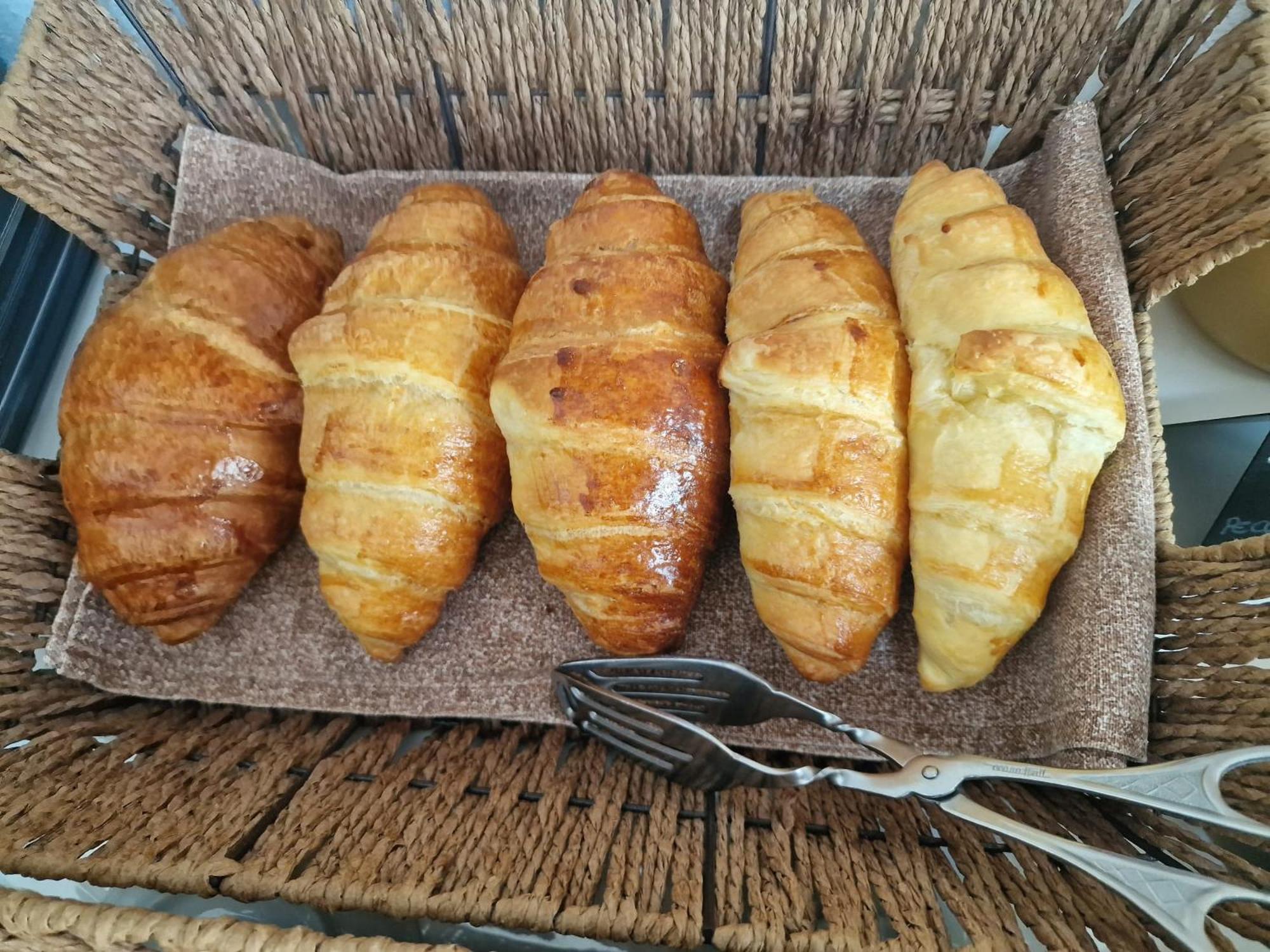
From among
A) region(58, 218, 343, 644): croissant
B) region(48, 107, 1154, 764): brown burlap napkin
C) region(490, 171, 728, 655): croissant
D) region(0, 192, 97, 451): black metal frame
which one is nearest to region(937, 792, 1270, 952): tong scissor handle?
region(48, 107, 1154, 764): brown burlap napkin

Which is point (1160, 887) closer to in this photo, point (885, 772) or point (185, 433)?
point (885, 772)

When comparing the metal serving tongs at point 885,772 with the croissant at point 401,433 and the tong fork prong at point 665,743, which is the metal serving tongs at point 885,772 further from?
the croissant at point 401,433

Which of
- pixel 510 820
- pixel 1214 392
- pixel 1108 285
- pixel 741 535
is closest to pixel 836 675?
pixel 741 535

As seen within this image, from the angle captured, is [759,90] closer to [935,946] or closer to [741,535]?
[741,535]

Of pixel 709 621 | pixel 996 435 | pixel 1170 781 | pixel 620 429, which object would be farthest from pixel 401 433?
pixel 1170 781

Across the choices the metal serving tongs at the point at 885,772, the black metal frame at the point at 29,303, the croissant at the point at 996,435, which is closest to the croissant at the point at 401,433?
the metal serving tongs at the point at 885,772

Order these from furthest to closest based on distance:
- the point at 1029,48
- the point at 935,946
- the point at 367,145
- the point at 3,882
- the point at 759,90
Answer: the point at 367,145, the point at 759,90, the point at 1029,48, the point at 3,882, the point at 935,946

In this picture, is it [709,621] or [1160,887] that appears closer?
[1160,887]

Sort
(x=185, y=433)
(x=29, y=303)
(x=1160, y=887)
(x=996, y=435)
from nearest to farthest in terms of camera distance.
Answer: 1. (x=1160, y=887)
2. (x=996, y=435)
3. (x=185, y=433)
4. (x=29, y=303)
